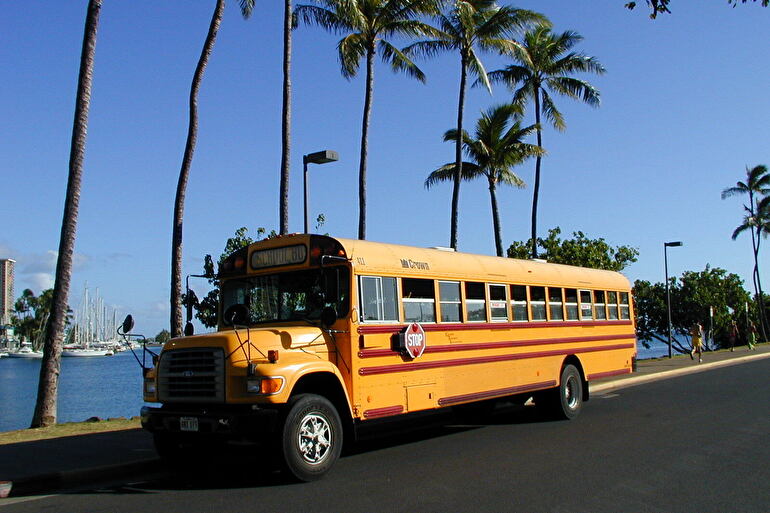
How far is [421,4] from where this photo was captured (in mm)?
22578

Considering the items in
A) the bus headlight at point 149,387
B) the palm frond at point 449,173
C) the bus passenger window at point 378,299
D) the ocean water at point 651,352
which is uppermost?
the palm frond at point 449,173


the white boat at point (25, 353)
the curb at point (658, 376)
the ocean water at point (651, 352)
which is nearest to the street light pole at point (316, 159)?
the curb at point (658, 376)

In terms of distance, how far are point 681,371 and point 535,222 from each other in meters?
9.41

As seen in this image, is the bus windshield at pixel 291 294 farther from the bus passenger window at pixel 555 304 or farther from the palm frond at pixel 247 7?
the palm frond at pixel 247 7

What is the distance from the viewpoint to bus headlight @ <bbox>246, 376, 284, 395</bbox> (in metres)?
7.38

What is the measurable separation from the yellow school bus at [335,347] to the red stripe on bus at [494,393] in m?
0.02

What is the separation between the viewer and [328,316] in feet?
26.4

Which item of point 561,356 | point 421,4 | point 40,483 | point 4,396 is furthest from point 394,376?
point 4,396

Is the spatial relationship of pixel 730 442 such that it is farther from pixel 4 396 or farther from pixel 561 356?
pixel 4 396

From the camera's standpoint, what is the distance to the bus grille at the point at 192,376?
7688 mm

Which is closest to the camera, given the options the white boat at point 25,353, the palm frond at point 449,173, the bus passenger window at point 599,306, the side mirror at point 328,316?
the side mirror at point 328,316

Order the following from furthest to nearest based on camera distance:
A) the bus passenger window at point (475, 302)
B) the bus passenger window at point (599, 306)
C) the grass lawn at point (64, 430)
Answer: the bus passenger window at point (599, 306)
the grass lawn at point (64, 430)
the bus passenger window at point (475, 302)

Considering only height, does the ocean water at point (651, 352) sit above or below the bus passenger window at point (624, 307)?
below

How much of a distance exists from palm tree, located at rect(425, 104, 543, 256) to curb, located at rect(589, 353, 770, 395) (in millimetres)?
8587
